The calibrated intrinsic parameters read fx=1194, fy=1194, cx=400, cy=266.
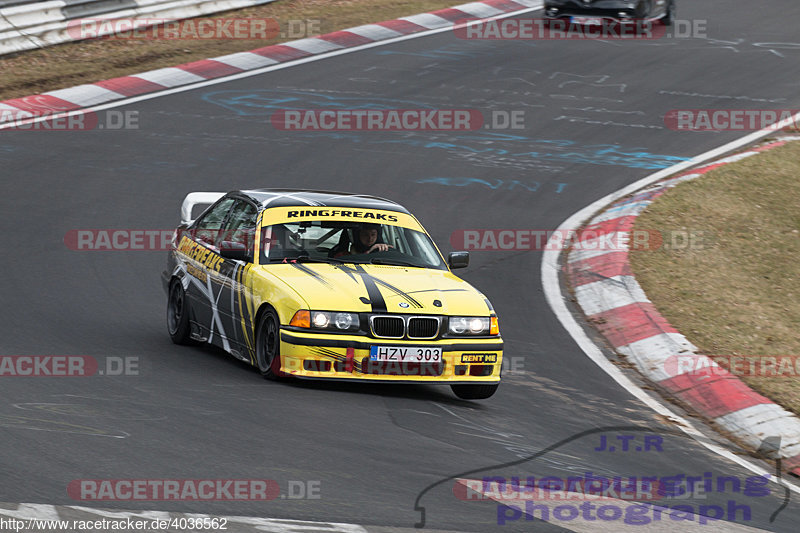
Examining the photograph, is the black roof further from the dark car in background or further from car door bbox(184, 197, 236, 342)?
the dark car in background

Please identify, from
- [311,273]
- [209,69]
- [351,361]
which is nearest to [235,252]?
[311,273]

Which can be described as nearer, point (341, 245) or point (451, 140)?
point (341, 245)

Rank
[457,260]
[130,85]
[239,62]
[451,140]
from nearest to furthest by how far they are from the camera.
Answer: [457,260]
[451,140]
[130,85]
[239,62]

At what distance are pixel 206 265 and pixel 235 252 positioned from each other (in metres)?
0.72

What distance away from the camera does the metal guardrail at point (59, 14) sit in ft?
61.4

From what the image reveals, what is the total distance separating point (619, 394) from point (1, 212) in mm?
7501

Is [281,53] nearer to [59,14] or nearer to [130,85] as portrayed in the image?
[130,85]

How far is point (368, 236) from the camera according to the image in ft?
29.7

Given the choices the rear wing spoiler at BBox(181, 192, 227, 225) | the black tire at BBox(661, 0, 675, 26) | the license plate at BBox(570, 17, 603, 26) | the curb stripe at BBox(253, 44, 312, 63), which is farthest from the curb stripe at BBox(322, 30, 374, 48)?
the rear wing spoiler at BBox(181, 192, 227, 225)

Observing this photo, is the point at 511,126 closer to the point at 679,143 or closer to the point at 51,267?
the point at 679,143

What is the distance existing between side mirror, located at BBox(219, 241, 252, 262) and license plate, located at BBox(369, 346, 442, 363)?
1454 mm

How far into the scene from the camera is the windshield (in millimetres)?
8820

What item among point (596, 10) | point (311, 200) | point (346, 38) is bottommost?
point (311, 200)

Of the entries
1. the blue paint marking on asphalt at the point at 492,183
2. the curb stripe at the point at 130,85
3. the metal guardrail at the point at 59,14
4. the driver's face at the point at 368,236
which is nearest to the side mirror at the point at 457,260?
the driver's face at the point at 368,236
